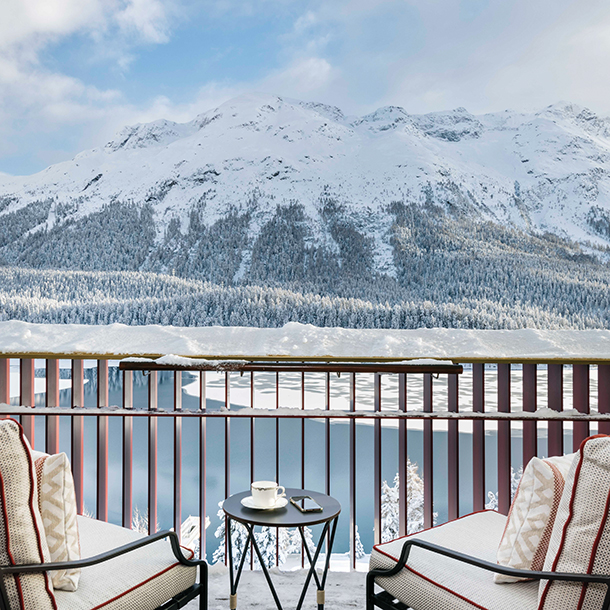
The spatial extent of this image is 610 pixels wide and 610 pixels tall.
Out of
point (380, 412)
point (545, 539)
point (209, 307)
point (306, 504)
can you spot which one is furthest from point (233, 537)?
point (209, 307)

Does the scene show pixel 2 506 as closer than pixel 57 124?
Yes

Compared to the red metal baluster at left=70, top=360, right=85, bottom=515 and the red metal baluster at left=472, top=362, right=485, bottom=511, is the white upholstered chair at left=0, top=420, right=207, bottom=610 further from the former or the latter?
the red metal baluster at left=472, top=362, right=485, bottom=511

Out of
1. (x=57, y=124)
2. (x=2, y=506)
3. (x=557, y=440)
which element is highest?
(x=57, y=124)

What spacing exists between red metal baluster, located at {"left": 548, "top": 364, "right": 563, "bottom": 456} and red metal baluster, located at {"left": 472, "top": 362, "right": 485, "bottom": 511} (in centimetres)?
28

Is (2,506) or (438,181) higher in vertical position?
(438,181)

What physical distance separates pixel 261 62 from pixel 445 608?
9.43 meters

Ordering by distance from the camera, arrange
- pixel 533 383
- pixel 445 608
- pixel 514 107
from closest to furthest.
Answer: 1. pixel 445 608
2. pixel 533 383
3. pixel 514 107

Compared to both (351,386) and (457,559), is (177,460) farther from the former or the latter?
(457,559)

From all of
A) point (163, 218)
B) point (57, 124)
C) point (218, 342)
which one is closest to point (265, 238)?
point (163, 218)

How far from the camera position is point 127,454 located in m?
2.19

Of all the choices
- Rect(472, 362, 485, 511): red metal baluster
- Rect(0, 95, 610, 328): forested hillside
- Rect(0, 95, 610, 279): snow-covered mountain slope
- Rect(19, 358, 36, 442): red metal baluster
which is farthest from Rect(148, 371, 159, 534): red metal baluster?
Rect(0, 95, 610, 279): snow-covered mountain slope

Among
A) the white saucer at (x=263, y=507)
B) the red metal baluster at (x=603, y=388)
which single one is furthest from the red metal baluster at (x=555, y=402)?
the white saucer at (x=263, y=507)

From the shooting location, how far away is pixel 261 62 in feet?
29.3

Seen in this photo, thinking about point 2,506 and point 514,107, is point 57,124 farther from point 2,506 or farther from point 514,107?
point 2,506
